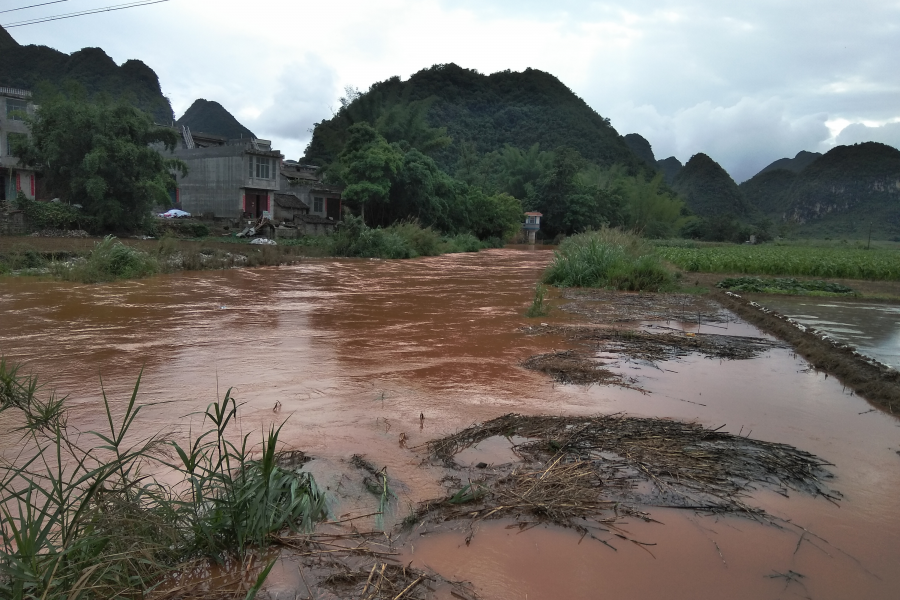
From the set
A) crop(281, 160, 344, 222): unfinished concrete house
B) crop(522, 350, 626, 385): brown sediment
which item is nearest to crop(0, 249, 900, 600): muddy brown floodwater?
crop(522, 350, 626, 385): brown sediment

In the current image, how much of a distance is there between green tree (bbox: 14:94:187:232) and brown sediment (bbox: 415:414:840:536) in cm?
2231

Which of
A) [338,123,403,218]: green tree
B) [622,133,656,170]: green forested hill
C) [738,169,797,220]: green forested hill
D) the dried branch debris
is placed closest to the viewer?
the dried branch debris

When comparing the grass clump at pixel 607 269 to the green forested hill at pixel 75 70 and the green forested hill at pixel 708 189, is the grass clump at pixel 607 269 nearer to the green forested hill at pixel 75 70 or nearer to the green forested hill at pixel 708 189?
the green forested hill at pixel 75 70

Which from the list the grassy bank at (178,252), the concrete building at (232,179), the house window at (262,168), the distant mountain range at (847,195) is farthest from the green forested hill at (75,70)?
the distant mountain range at (847,195)

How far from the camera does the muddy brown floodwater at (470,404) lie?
2.75 m

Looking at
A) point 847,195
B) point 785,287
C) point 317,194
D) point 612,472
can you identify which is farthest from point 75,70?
point 847,195

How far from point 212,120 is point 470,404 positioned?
77.1 meters

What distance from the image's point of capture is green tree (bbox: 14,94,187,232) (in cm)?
2222

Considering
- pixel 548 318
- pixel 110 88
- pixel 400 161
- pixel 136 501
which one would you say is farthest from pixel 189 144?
pixel 136 501

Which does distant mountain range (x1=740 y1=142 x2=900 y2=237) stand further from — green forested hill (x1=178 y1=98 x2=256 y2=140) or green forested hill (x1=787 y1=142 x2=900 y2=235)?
green forested hill (x1=178 y1=98 x2=256 y2=140)

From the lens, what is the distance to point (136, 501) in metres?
2.49

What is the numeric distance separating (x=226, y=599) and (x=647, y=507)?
2.11 meters

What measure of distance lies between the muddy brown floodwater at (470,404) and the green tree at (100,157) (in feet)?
39.7

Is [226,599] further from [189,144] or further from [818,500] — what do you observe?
[189,144]
